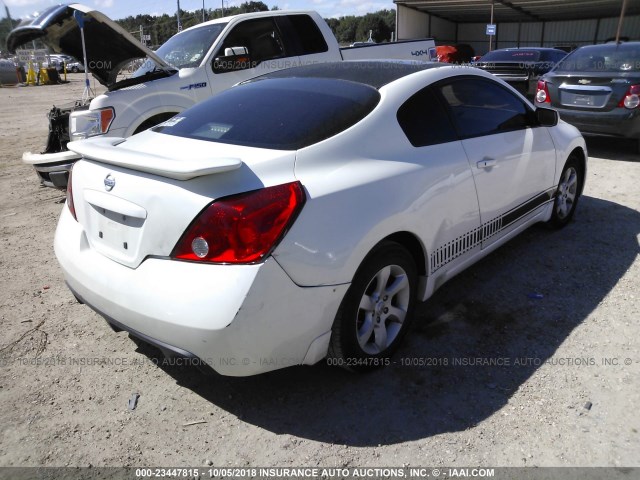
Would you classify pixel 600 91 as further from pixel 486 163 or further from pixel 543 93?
pixel 486 163

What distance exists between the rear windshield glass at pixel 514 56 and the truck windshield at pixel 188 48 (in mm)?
7521

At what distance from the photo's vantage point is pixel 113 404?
274 centimetres

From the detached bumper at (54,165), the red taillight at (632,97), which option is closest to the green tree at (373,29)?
the red taillight at (632,97)

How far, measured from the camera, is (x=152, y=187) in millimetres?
2391

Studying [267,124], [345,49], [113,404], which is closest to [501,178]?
[267,124]

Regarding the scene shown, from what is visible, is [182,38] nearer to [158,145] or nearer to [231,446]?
[158,145]

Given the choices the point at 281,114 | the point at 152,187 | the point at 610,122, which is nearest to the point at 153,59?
the point at 281,114

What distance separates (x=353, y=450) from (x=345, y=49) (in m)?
6.74

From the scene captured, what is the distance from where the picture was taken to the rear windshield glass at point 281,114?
2.68m

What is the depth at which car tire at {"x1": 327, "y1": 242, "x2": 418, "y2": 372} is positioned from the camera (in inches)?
102

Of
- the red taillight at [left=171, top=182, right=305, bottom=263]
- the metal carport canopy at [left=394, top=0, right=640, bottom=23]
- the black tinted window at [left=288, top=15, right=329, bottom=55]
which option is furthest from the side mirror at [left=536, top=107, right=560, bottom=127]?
the metal carport canopy at [left=394, top=0, right=640, bottom=23]

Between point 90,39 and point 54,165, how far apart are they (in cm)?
161

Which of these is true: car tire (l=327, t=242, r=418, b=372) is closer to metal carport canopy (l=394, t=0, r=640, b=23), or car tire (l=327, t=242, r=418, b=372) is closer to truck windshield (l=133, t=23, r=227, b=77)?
truck windshield (l=133, t=23, r=227, b=77)

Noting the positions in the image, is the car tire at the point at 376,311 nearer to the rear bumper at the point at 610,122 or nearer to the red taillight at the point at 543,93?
the rear bumper at the point at 610,122
